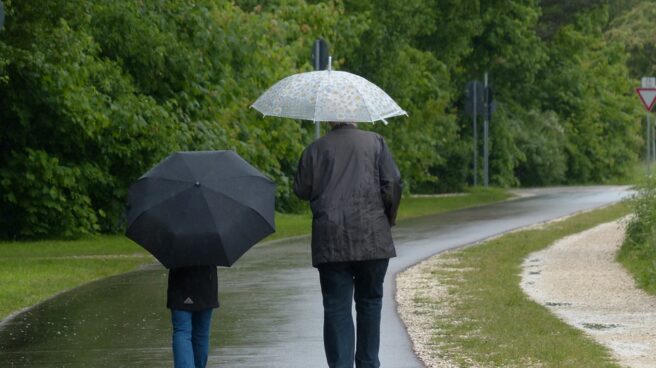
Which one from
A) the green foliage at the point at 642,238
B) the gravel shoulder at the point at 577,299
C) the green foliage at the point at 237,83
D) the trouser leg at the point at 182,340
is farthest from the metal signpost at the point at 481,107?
the trouser leg at the point at 182,340

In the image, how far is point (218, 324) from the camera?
508 inches

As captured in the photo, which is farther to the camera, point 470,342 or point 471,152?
point 471,152

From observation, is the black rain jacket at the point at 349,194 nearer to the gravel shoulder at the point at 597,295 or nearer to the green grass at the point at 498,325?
the green grass at the point at 498,325

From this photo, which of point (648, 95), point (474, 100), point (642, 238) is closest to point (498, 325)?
point (642, 238)

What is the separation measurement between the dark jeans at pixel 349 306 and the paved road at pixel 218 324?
132 cm

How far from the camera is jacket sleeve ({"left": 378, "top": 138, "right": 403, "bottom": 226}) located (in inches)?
347

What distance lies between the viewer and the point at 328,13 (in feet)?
114

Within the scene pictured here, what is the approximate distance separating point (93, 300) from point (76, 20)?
24.8 ft

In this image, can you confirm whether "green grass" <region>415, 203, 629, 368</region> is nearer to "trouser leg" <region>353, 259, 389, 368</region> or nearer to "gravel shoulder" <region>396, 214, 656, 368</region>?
"gravel shoulder" <region>396, 214, 656, 368</region>

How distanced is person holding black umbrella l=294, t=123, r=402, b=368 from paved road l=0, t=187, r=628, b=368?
144cm

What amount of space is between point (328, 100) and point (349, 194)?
67 centimetres

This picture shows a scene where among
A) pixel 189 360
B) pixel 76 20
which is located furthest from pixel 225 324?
pixel 76 20

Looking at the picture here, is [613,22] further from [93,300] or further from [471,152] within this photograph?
[93,300]

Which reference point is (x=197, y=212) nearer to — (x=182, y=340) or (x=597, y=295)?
(x=182, y=340)
